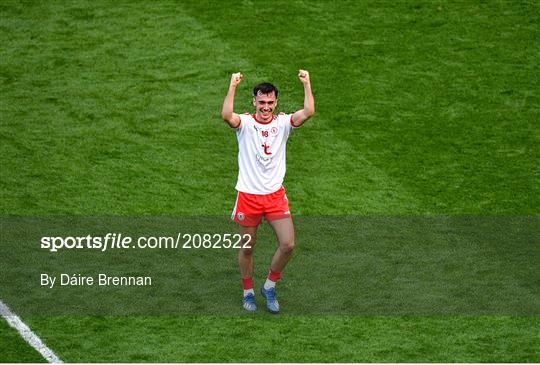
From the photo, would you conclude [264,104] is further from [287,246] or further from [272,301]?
[272,301]

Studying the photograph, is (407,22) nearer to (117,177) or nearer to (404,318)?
(117,177)

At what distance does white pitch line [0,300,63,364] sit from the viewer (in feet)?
37.7

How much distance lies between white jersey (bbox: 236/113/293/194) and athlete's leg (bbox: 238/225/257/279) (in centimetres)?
39

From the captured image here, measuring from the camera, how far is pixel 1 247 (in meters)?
13.7

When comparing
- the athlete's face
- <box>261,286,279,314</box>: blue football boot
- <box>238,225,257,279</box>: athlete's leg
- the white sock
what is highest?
the athlete's face

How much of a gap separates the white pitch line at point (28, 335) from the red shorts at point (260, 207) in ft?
6.92

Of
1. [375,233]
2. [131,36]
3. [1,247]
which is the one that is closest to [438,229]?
[375,233]

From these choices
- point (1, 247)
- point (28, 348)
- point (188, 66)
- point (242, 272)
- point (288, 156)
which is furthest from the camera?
point (188, 66)

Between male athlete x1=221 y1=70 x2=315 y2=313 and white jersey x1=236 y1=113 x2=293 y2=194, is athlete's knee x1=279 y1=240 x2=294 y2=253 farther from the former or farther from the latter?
white jersey x1=236 y1=113 x2=293 y2=194

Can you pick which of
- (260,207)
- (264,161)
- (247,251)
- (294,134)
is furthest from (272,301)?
(294,134)

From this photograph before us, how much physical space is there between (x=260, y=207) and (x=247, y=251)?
1.54 ft

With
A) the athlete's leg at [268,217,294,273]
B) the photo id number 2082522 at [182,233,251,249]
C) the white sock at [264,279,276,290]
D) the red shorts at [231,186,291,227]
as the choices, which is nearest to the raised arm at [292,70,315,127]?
the red shorts at [231,186,291,227]

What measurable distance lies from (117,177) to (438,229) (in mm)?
3779

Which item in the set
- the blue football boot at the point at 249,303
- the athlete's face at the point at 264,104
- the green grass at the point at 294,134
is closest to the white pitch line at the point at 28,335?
the green grass at the point at 294,134
